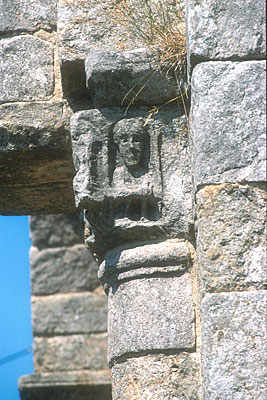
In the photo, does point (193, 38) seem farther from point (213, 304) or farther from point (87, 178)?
point (213, 304)

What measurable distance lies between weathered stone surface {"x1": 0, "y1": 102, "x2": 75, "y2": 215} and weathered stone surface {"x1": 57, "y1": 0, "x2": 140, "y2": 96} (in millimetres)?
162

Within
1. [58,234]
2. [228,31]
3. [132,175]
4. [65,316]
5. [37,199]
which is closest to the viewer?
[228,31]

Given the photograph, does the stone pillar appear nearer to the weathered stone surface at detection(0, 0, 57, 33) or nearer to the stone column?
the stone column

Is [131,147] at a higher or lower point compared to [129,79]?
lower

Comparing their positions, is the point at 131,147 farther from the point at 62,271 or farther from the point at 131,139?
the point at 62,271

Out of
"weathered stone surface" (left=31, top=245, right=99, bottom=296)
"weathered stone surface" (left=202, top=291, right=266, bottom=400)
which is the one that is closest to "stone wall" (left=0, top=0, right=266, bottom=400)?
"weathered stone surface" (left=202, top=291, right=266, bottom=400)

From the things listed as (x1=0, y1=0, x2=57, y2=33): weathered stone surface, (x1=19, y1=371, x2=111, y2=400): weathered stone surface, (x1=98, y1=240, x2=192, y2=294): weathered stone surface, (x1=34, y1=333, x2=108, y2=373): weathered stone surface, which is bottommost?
(x1=19, y1=371, x2=111, y2=400): weathered stone surface

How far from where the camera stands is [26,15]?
3.19m

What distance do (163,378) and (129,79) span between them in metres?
1.07

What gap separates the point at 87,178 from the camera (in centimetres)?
280

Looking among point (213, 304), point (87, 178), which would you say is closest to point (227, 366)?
point (213, 304)

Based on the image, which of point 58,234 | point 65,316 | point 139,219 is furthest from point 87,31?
point 65,316

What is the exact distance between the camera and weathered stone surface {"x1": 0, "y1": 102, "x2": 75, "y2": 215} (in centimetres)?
304

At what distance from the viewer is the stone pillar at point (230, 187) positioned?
2.35 meters
